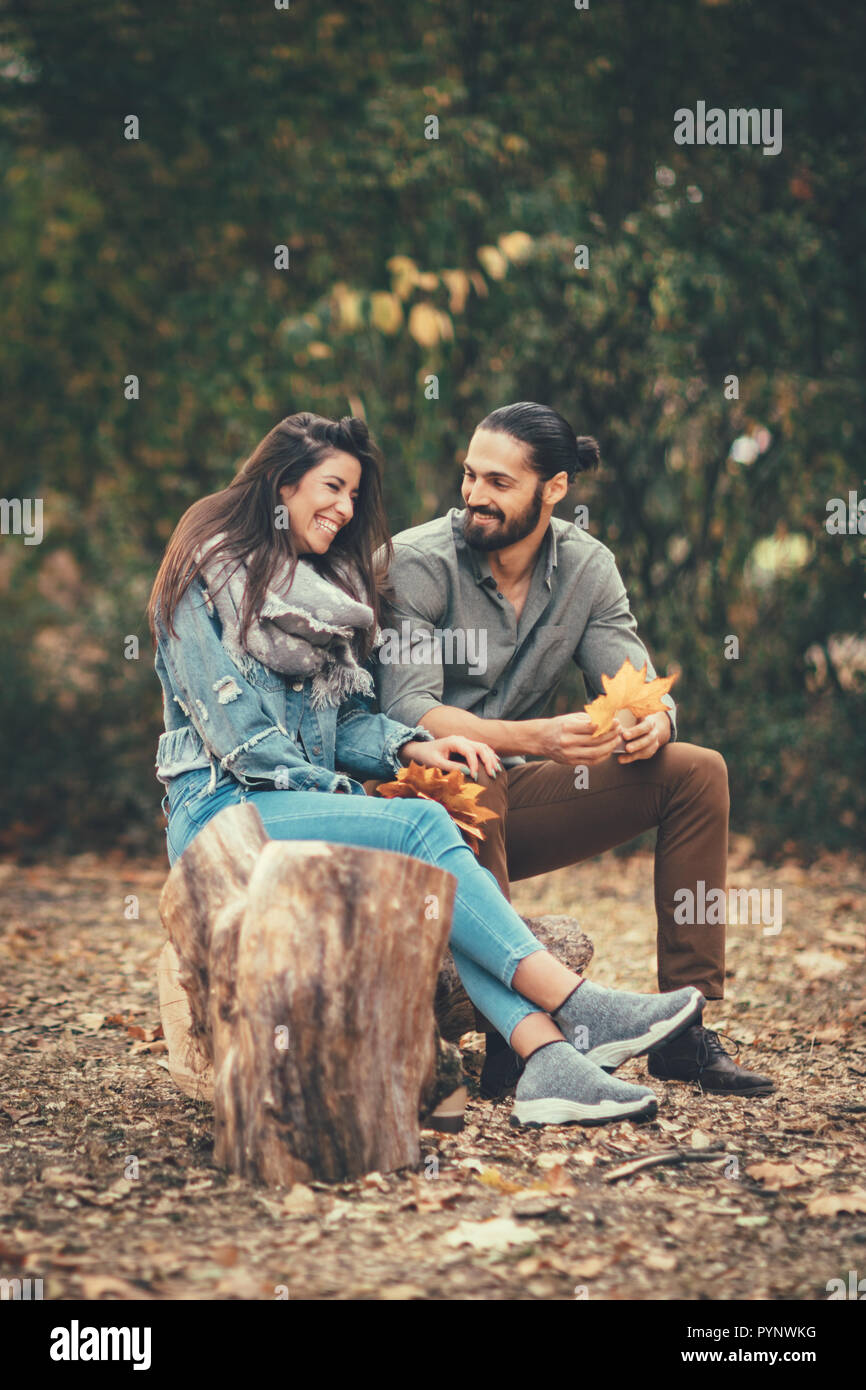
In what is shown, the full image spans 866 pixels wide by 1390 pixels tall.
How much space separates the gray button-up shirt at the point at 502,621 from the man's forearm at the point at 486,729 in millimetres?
131

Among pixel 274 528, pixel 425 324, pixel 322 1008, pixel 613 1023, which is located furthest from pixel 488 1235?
pixel 425 324

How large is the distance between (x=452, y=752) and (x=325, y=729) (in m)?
0.32

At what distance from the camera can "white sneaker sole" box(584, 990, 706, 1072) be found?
312 centimetres

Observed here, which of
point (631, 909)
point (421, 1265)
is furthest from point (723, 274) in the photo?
point (421, 1265)

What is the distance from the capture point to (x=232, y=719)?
3.16 m

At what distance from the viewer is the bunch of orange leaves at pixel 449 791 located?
329cm

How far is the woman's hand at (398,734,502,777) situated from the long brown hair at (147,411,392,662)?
1.07 ft

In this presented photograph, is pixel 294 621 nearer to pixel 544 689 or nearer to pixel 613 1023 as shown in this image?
pixel 544 689

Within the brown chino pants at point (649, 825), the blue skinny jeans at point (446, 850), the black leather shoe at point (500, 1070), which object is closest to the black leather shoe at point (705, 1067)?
the brown chino pants at point (649, 825)

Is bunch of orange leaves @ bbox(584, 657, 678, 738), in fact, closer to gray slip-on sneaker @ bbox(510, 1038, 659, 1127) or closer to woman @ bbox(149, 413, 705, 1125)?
woman @ bbox(149, 413, 705, 1125)

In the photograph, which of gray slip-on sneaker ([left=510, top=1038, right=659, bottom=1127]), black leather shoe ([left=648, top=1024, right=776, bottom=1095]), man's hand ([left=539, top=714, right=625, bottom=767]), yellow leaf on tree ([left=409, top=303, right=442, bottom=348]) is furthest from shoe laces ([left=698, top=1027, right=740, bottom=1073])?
yellow leaf on tree ([left=409, top=303, right=442, bottom=348])

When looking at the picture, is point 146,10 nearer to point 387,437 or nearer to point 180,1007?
point 387,437

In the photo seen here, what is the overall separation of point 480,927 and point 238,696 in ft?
2.50

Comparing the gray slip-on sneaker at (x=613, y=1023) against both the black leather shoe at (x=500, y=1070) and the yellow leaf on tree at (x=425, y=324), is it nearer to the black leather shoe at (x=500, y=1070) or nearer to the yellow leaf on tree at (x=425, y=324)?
the black leather shoe at (x=500, y=1070)
